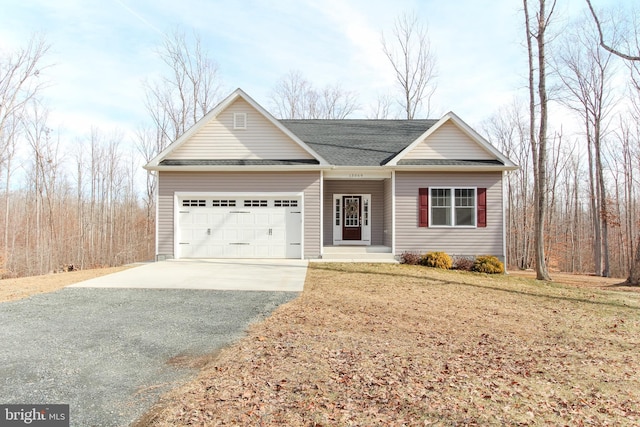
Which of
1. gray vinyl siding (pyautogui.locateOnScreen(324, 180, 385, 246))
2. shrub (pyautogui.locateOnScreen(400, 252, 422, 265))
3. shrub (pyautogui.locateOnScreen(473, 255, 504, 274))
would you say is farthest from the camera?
gray vinyl siding (pyautogui.locateOnScreen(324, 180, 385, 246))

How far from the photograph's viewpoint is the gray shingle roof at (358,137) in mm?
13672

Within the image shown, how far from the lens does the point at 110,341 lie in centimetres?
483

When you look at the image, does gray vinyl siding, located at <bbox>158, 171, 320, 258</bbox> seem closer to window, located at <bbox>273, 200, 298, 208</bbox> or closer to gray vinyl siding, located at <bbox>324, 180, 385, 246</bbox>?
window, located at <bbox>273, 200, 298, 208</bbox>

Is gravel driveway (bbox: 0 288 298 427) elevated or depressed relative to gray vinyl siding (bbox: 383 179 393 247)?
depressed

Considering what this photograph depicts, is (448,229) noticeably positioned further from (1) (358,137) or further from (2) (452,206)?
(1) (358,137)

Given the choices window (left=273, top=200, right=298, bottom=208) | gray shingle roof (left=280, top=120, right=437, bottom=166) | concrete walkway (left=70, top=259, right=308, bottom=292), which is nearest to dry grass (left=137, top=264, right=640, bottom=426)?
concrete walkway (left=70, top=259, right=308, bottom=292)

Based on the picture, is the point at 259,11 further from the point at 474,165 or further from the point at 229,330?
the point at 229,330

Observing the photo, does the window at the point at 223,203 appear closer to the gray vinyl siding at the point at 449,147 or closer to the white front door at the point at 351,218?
the white front door at the point at 351,218

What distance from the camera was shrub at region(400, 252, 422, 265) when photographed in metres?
12.5

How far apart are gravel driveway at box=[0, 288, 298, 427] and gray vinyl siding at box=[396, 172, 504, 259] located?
21.8 feet

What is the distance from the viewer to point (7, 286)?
8766 millimetres

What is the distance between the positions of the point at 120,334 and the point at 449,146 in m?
11.9

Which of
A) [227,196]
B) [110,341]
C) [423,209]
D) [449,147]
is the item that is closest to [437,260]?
[423,209]

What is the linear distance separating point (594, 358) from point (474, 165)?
908cm
